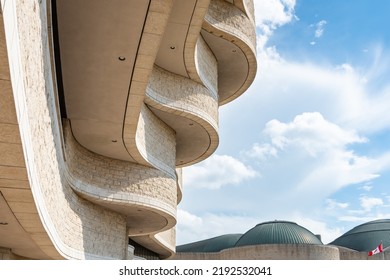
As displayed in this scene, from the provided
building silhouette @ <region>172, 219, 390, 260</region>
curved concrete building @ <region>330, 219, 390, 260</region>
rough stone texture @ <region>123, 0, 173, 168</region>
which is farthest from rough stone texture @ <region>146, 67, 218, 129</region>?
curved concrete building @ <region>330, 219, 390, 260</region>

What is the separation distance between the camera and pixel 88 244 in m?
17.0

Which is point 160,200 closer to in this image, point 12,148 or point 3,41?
point 12,148

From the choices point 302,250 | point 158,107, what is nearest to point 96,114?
point 158,107

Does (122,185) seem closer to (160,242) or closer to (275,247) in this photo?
(160,242)

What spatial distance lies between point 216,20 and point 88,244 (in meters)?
11.8

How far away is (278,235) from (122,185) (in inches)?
1148

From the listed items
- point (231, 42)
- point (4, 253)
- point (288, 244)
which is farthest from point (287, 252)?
point (4, 253)

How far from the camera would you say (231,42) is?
22703mm

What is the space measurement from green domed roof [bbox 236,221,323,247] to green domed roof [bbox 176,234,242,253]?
27.4 feet

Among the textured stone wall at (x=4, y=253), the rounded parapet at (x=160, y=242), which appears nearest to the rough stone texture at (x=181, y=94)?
the textured stone wall at (x=4, y=253)

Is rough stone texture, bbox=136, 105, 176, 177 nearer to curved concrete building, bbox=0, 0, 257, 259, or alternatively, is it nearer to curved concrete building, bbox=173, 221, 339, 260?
curved concrete building, bbox=0, 0, 257, 259

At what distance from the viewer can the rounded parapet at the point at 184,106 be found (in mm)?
19375

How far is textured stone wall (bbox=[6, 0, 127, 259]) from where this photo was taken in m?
5.91

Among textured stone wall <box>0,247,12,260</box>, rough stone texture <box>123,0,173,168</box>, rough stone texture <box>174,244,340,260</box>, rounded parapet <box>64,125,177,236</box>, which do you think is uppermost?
rough stone texture <box>174,244,340,260</box>
